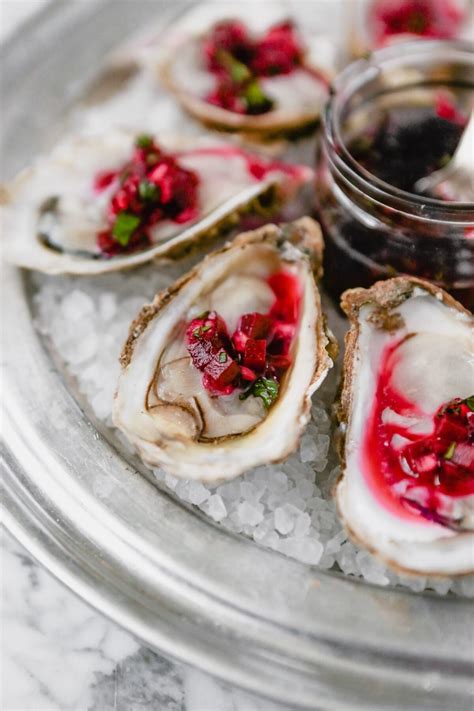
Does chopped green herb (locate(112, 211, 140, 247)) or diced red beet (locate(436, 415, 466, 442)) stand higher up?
chopped green herb (locate(112, 211, 140, 247))

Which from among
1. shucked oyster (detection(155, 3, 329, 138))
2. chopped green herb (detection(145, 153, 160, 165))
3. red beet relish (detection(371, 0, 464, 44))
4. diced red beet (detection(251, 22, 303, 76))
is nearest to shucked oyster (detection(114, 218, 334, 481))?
chopped green herb (detection(145, 153, 160, 165))

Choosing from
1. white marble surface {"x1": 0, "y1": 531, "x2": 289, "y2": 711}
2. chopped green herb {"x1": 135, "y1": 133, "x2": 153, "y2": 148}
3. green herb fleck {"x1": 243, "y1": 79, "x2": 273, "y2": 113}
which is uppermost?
chopped green herb {"x1": 135, "y1": 133, "x2": 153, "y2": 148}

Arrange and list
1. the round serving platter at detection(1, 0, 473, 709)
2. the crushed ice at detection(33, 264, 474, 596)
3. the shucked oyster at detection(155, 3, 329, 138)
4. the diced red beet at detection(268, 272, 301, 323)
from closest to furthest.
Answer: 1. the round serving platter at detection(1, 0, 473, 709)
2. the crushed ice at detection(33, 264, 474, 596)
3. the diced red beet at detection(268, 272, 301, 323)
4. the shucked oyster at detection(155, 3, 329, 138)

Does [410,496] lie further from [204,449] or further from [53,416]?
[53,416]

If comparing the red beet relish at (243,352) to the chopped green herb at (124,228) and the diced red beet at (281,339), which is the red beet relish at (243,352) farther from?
the chopped green herb at (124,228)

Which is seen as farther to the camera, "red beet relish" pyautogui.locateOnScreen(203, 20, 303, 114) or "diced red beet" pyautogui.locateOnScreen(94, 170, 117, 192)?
"red beet relish" pyautogui.locateOnScreen(203, 20, 303, 114)

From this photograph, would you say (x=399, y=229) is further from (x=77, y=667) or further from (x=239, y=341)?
(x=77, y=667)

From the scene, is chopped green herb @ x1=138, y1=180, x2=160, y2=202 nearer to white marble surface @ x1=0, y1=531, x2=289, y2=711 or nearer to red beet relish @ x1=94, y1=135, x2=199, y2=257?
red beet relish @ x1=94, y1=135, x2=199, y2=257

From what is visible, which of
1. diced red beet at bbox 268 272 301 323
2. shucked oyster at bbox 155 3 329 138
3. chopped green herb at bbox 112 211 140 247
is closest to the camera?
diced red beet at bbox 268 272 301 323
